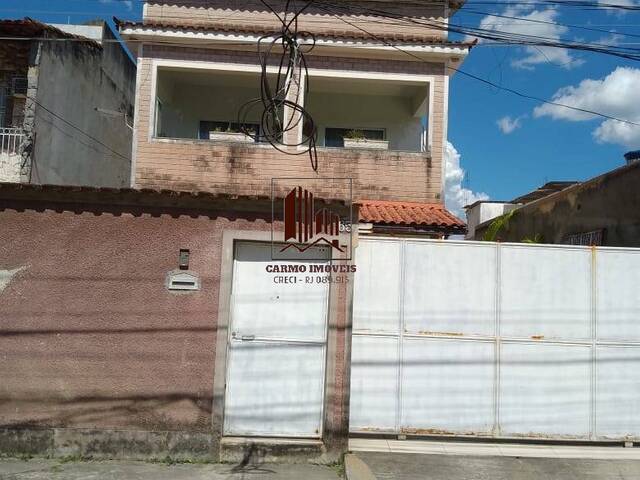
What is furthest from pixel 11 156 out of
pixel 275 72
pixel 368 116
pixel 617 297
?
pixel 617 297

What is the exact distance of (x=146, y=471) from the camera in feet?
18.2

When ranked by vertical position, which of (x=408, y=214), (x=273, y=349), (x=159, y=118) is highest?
(x=159, y=118)

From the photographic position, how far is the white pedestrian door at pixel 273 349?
6090 mm

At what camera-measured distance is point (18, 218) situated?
6.04 m

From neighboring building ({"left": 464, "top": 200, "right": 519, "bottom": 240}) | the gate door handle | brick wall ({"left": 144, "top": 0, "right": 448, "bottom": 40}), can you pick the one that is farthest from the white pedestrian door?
neighboring building ({"left": 464, "top": 200, "right": 519, "bottom": 240})

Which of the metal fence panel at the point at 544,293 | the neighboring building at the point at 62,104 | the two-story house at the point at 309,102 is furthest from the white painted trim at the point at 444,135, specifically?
the neighboring building at the point at 62,104

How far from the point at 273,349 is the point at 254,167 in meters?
4.58

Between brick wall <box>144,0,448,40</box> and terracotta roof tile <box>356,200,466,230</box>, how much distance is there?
3417mm

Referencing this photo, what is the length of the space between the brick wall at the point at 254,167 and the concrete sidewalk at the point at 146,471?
5.16m

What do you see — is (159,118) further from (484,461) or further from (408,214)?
(484,461)

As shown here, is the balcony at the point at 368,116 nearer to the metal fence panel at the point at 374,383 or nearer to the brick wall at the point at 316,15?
the brick wall at the point at 316,15

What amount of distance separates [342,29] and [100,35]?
6348mm

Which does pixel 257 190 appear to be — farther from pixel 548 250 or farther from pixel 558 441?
pixel 558 441

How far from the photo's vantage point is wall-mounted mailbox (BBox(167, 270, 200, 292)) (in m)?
6.05
